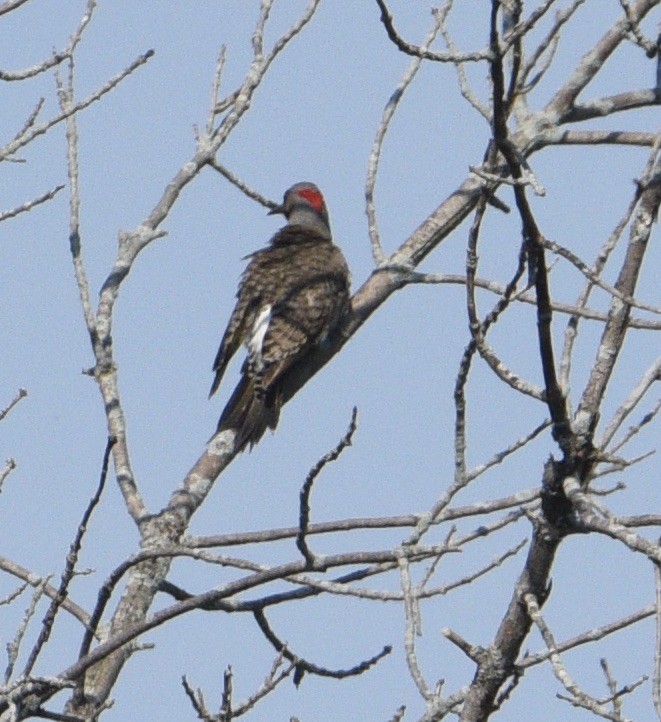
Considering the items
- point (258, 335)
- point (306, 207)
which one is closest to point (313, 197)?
point (306, 207)

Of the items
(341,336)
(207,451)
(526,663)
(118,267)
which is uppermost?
(341,336)

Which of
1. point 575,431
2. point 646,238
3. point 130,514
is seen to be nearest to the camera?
point 575,431

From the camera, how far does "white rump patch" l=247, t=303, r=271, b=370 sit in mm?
6320

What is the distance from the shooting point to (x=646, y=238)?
3496mm

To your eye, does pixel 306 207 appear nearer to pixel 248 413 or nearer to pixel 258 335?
pixel 258 335

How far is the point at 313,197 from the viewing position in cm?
845

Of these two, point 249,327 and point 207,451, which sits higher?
point 249,327

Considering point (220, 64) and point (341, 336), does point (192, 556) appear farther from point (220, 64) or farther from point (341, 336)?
point (341, 336)

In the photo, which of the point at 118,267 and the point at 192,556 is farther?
the point at 118,267

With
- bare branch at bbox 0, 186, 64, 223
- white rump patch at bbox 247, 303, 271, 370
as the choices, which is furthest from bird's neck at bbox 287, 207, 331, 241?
bare branch at bbox 0, 186, 64, 223

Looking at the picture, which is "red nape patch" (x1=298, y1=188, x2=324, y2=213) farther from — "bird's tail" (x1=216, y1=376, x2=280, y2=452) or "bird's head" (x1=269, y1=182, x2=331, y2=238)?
"bird's tail" (x1=216, y1=376, x2=280, y2=452)

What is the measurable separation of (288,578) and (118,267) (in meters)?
1.77

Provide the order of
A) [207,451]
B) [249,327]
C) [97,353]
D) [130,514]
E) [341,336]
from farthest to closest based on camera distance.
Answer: [249,327]
[341,336]
[207,451]
[97,353]
[130,514]

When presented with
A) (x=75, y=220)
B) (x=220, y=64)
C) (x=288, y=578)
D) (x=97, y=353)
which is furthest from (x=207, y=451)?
(x=288, y=578)
